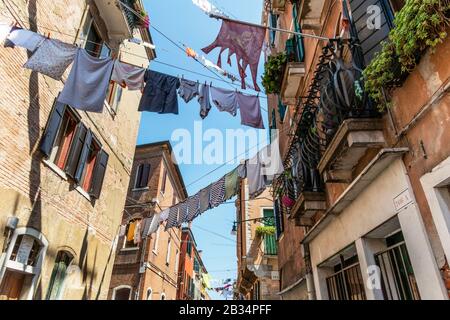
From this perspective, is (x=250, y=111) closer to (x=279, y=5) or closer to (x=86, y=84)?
(x=86, y=84)

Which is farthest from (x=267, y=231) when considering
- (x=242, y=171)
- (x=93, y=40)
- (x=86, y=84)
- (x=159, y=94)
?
(x=93, y=40)

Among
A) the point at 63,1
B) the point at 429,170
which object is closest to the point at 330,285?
the point at 429,170

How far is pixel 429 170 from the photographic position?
2.68 metres

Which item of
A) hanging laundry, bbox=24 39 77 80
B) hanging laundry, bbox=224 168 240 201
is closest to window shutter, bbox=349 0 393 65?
hanging laundry, bbox=24 39 77 80

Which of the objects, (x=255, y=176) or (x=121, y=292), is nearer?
(x=255, y=176)

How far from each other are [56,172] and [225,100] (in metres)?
4.39

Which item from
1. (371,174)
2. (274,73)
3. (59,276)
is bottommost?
(59,276)

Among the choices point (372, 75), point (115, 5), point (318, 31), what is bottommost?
point (372, 75)

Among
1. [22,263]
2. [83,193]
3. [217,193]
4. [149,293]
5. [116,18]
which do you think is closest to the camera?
[22,263]

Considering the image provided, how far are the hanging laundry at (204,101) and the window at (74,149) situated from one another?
334 cm

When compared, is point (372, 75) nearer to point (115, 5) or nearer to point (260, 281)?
point (115, 5)

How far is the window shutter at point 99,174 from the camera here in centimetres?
822

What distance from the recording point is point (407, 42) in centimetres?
273

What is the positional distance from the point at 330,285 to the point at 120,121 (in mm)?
8599
